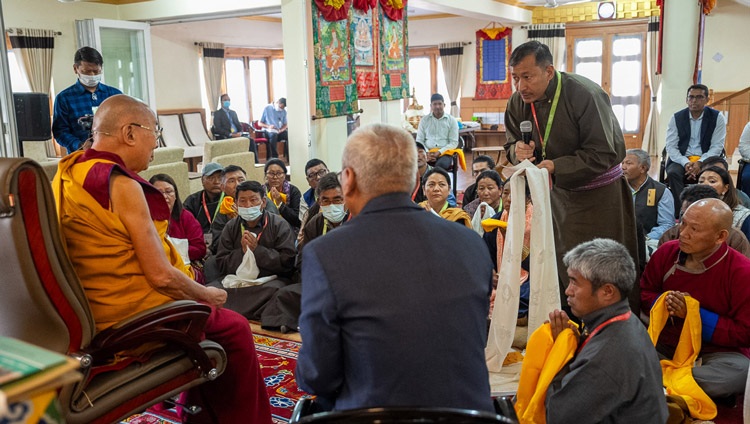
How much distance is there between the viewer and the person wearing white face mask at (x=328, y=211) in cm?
425

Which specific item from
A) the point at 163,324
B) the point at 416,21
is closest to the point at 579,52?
the point at 416,21

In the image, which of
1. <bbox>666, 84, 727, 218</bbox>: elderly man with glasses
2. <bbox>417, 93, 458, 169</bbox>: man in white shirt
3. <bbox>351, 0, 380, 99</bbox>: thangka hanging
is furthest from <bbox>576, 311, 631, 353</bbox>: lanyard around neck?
<bbox>417, 93, 458, 169</bbox>: man in white shirt

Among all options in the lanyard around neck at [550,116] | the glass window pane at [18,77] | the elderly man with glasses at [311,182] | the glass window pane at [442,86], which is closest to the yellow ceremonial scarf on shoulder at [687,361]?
the lanyard around neck at [550,116]

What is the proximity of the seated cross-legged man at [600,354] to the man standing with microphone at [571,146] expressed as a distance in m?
0.70

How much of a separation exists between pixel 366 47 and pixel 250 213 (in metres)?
3.94

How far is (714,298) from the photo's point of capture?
288 centimetres

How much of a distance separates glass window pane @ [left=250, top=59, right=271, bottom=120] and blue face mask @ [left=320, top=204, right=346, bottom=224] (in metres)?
10.5

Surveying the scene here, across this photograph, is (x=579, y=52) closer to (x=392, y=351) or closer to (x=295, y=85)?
(x=295, y=85)

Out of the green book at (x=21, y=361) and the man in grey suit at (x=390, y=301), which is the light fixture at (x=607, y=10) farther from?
the green book at (x=21, y=361)

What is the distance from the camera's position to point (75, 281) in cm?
183

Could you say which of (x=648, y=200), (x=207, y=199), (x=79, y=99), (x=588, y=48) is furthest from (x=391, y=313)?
(x=588, y=48)

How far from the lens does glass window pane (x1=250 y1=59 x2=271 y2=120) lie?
14.2 m

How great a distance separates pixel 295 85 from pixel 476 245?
18.4 ft

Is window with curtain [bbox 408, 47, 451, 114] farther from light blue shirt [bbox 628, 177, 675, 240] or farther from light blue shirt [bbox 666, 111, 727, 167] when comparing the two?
light blue shirt [bbox 628, 177, 675, 240]
